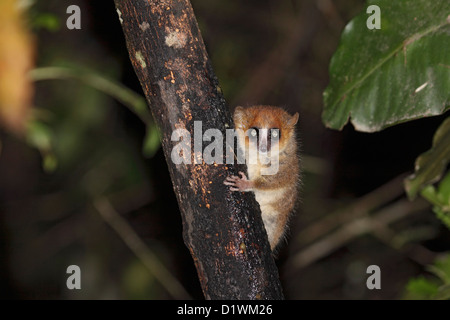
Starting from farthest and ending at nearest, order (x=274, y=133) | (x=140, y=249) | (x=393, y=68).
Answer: (x=140, y=249), (x=274, y=133), (x=393, y=68)

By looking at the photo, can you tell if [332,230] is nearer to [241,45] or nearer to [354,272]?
[354,272]

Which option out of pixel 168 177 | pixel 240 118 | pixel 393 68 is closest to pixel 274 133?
pixel 240 118

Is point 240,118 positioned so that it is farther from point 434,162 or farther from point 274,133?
point 434,162

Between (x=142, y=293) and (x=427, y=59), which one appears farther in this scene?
(x=142, y=293)

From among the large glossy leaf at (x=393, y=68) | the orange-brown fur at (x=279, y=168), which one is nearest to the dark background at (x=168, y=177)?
the orange-brown fur at (x=279, y=168)

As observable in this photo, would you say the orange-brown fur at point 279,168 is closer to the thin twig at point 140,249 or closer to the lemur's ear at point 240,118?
the lemur's ear at point 240,118

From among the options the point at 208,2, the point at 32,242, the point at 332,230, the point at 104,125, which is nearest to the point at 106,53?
the point at 104,125
